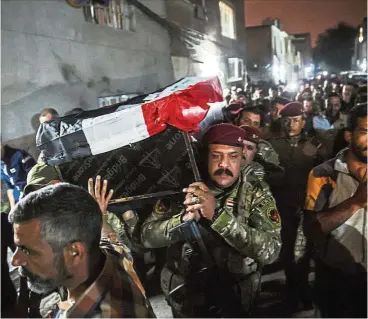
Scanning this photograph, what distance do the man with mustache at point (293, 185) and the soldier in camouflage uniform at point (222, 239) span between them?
1211 mm

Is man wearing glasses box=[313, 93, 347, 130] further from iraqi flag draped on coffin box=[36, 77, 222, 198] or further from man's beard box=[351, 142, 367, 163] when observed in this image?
iraqi flag draped on coffin box=[36, 77, 222, 198]

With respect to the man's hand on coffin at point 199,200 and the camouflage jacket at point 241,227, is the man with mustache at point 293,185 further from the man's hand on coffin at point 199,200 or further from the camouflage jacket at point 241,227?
the man's hand on coffin at point 199,200

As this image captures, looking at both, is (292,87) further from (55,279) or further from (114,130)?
(55,279)

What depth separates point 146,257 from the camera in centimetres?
494

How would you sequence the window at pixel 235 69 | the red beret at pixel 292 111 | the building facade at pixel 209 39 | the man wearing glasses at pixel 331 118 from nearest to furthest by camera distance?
the red beret at pixel 292 111 < the man wearing glasses at pixel 331 118 < the building facade at pixel 209 39 < the window at pixel 235 69

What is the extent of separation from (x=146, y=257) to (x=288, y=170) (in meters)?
2.19

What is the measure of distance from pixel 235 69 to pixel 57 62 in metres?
16.1

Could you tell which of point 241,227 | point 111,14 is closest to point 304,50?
point 111,14

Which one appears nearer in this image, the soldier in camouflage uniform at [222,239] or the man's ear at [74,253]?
the man's ear at [74,253]

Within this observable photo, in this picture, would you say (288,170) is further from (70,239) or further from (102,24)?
(102,24)

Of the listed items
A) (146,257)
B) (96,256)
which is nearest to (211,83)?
(96,256)

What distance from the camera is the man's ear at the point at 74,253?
1600 millimetres

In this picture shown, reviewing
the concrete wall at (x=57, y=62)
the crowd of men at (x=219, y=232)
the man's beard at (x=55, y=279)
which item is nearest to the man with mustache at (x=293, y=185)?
the crowd of men at (x=219, y=232)

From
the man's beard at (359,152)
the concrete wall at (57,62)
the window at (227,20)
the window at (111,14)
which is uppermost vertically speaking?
the window at (227,20)
